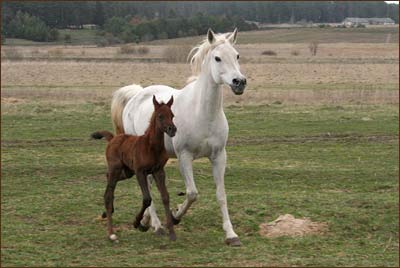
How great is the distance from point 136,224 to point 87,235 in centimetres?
64

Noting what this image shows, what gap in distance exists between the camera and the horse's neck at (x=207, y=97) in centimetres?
788

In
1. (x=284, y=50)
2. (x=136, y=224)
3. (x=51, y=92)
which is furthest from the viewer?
(x=284, y=50)

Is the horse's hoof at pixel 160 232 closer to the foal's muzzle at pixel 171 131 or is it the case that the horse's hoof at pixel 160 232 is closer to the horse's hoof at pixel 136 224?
the horse's hoof at pixel 136 224

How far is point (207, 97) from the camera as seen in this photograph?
26.1ft

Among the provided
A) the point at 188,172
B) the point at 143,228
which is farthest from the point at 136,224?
the point at 188,172

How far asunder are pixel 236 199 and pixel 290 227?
170 centimetres

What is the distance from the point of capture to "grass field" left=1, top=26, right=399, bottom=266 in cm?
735

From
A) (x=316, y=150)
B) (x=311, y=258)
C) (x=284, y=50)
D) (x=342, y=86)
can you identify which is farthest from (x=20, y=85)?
(x=284, y=50)

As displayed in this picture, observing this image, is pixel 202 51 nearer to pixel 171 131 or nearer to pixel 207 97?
pixel 207 97

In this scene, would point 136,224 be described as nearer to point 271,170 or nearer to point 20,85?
point 271,170

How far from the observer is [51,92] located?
1188 inches

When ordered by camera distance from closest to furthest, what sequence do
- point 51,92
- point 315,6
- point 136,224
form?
point 136,224 < point 51,92 < point 315,6

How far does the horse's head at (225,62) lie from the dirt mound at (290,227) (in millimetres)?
1912

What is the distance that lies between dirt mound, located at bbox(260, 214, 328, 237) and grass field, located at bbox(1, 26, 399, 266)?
0.16 meters
